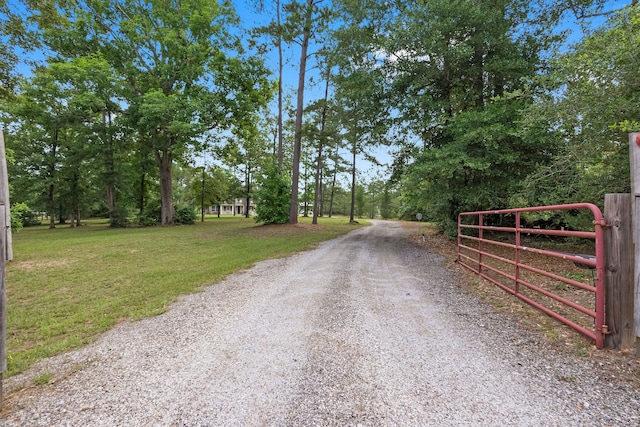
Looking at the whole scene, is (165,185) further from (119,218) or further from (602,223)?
(602,223)

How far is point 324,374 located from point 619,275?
272cm

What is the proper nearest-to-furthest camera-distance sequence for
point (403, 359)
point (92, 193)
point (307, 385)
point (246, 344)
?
point (307, 385)
point (403, 359)
point (246, 344)
point (92, 193)

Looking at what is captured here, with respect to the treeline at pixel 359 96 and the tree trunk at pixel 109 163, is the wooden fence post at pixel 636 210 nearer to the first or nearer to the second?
the treeline at pixel 359 96

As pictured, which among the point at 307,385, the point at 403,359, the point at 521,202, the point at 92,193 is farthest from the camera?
the point at 92,193

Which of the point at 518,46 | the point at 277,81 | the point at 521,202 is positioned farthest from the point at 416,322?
the point at 277,81

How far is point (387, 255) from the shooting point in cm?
836

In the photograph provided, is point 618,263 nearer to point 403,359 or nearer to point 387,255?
point 403,359

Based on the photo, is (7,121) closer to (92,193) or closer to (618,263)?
(92,193)

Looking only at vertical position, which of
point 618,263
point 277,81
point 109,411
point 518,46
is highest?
point 277,81

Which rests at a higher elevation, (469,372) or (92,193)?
(92,193)

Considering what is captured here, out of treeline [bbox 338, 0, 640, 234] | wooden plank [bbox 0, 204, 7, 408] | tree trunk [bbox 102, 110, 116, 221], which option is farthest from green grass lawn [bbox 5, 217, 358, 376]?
tree trunk [bbox 102, 110, 116, 221]

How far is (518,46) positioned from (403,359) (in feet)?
34.9

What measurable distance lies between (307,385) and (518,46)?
1130cm

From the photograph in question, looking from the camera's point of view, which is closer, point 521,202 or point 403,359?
point 403,359
